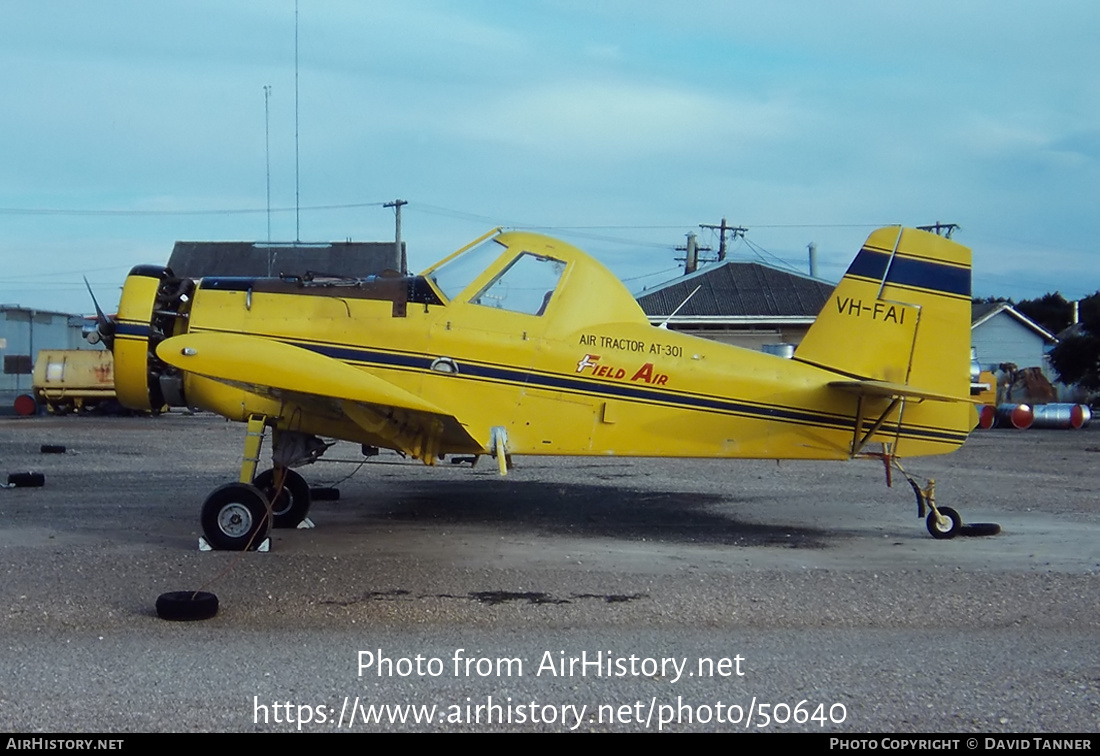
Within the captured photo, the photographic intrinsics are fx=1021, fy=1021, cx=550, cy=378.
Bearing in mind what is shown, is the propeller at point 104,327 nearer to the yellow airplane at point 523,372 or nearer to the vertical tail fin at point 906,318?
the yellow airplane at point 523,372

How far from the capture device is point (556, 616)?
659cm

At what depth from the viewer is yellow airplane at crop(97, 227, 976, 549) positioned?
8.96 metres

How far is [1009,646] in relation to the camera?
6062 millimetres

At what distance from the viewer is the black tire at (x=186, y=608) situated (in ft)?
20.5

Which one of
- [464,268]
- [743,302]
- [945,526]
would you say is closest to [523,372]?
[464,268]

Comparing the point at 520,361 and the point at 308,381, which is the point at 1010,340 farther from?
the point at 308,381

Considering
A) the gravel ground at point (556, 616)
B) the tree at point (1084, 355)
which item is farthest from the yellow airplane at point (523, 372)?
the tree at point (1084, 355)

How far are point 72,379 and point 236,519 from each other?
26446 millimetres

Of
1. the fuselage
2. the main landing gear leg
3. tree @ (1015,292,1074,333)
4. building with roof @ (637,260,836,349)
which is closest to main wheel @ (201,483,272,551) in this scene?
the main landing gear leg

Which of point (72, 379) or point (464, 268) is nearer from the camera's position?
point (464, 268)

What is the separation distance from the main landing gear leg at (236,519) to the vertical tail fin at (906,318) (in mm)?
5533

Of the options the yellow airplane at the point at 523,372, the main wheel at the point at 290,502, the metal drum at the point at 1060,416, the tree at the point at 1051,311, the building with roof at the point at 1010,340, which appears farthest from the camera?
the tree at the point at 1051,311
